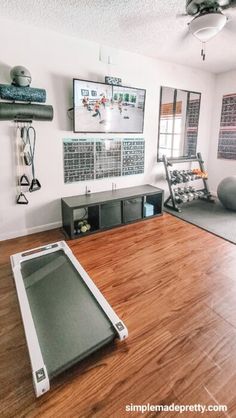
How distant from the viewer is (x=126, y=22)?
7.82 feet

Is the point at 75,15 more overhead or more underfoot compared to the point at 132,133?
more overhead

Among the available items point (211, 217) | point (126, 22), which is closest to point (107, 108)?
point (126, 22)

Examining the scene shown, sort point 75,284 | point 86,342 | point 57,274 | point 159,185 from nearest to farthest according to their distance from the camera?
point 86,342 → point 75,284 → point 57,274 → point 159,185

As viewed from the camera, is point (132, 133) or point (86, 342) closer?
point (86, 342)

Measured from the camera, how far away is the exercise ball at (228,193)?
12.4 feet

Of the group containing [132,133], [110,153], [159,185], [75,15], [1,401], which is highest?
[75,15]

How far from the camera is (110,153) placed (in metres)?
3.38

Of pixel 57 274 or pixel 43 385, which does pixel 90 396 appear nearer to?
pixel 43 385

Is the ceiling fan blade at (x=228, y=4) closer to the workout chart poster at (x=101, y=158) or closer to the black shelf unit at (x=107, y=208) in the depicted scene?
the workout chart poster at (x=101, y=158)

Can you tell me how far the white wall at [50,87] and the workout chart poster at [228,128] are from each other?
1.52m

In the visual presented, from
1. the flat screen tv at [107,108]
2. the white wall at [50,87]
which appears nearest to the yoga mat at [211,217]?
the white wall at [50,87]

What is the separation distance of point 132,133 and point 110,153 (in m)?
0.50

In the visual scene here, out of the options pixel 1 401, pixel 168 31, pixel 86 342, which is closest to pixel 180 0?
pixel 168 31

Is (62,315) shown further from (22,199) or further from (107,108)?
(107,108)
